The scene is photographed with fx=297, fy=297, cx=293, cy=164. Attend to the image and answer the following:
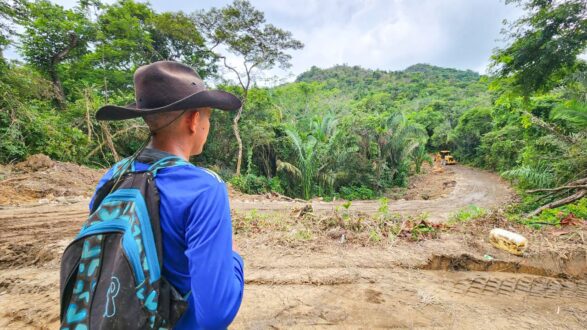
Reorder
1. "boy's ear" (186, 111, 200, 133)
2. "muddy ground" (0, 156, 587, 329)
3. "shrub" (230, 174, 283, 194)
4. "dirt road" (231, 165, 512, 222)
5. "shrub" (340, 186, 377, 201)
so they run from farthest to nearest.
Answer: "shrub" (340, 186, 377, 201) → "shrub" (230, 174, 283, 194) → "dirt road" (231, 165, 512, 222) → "muddy ground" (0, 156, 587, 329) → "boy's ear" (186, 111, 200, 133)

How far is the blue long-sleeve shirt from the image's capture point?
852mm

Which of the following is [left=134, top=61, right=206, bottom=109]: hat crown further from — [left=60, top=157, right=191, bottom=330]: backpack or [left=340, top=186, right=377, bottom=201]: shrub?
[left=340, top=186, right=377, bottom=201]: shrub

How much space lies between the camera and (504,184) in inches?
566

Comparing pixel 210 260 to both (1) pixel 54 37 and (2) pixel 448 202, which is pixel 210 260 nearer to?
(2) pixel 448 202

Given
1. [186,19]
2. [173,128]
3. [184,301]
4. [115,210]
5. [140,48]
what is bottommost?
[184,301]

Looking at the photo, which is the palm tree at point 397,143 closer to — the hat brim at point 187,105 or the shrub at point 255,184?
the shrub at point 255,184

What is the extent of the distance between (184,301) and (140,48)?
15.8m

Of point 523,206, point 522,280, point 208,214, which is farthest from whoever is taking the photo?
point 523,206

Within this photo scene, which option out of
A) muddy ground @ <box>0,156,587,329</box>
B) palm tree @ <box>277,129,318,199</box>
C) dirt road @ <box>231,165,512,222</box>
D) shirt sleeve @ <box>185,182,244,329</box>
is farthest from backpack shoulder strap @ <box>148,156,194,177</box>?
palm tree @ <box>277,129,318,199</box>

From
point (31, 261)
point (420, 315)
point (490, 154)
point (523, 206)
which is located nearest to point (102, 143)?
point (31, 261)

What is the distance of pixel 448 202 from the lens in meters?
10.8

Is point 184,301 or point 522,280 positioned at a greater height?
point 184,301

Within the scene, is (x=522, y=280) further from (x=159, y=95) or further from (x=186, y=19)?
(x=186, y=19)

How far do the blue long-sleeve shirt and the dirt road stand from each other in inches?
230
